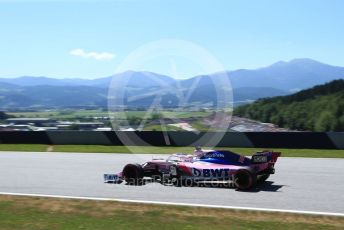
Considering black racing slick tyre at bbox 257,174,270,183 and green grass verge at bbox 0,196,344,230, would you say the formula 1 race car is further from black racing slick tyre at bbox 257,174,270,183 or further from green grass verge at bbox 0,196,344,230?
green grass verge at bbox 0,196,344,230

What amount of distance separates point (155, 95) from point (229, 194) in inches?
280

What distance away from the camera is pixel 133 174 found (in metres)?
15.2

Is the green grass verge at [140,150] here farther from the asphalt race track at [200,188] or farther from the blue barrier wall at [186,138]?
the asphalt race track at [200,188]

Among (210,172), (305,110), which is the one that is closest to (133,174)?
(210,172)

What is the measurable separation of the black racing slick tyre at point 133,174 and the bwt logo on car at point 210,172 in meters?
1.90

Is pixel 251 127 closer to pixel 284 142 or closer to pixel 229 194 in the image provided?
pixel 284 142

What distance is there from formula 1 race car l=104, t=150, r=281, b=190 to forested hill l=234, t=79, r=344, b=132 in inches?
2189

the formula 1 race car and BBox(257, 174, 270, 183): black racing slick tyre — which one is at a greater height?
the formula 1 race car

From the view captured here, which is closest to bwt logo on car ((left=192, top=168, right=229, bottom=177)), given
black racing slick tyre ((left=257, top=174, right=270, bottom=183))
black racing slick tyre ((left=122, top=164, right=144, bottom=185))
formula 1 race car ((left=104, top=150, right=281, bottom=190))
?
formula 1 race car ((left=104, top=150, right=281, bottom=190))

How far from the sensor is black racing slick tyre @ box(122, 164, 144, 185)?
15.1m

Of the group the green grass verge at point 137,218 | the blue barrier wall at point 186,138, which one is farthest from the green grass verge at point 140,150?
the green grass verge at point 137,218

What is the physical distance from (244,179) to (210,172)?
3.66 ft

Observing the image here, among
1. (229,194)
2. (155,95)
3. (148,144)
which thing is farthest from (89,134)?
(229,194)

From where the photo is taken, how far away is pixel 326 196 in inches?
488
